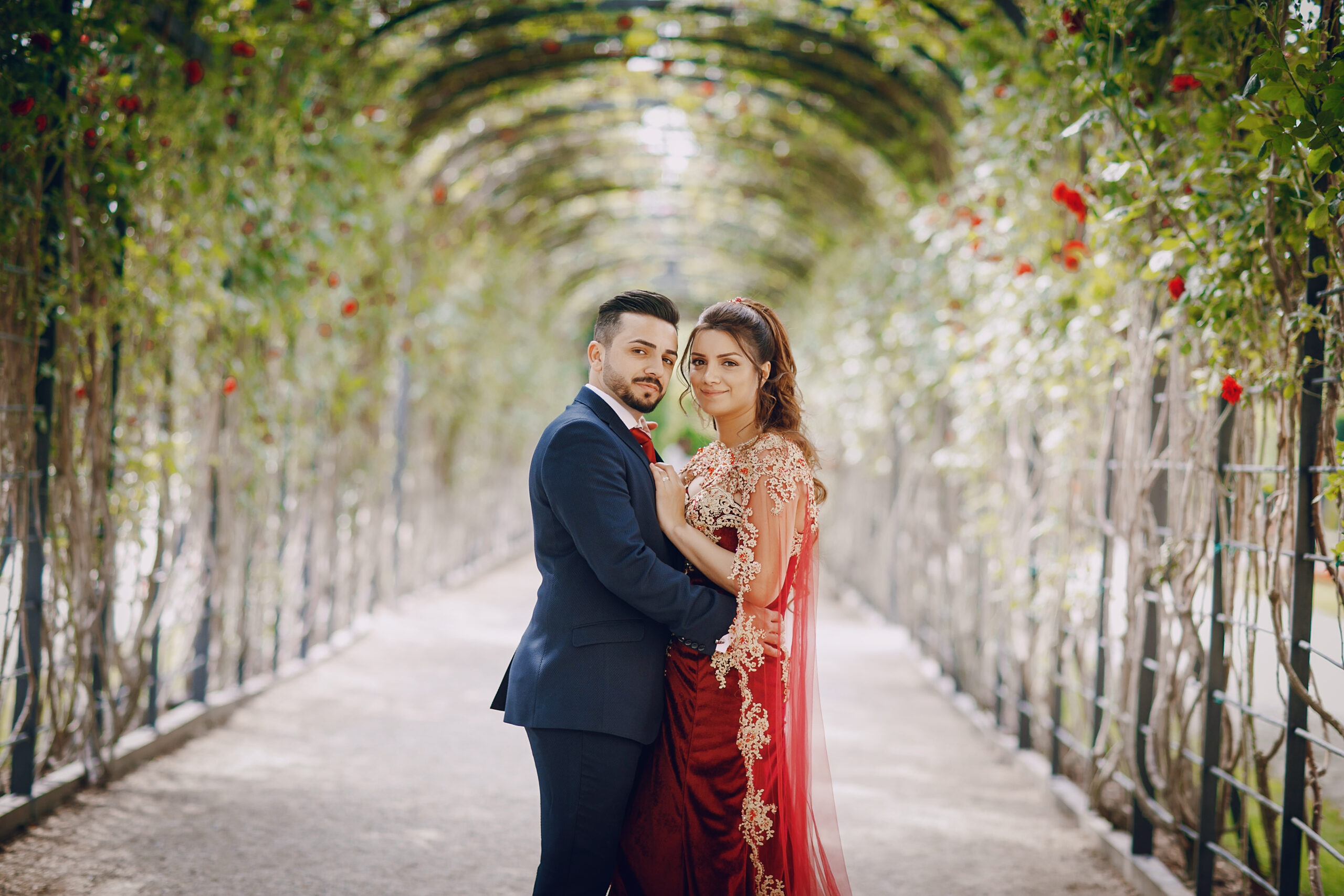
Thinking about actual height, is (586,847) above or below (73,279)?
below

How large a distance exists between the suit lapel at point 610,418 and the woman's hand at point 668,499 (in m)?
0.05

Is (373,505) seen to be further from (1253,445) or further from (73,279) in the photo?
(1253,445)

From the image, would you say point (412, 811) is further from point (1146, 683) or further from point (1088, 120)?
point (1088, 120)

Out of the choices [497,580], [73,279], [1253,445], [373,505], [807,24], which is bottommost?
[497,580]

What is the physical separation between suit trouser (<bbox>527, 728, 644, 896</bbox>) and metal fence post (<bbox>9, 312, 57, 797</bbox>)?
78.9 inches

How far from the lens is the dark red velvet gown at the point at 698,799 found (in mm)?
2133

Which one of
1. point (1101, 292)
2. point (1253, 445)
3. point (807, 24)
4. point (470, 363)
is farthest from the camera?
point (470, 363)

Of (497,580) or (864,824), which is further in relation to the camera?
(497,580)

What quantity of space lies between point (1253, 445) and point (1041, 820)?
1.62 metres

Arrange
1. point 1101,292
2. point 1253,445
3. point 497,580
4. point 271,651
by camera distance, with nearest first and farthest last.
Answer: point 1253,445, point 1101,292, point 271,651, point 497,580

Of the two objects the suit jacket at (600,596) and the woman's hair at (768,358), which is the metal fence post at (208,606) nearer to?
the suit jacket at (600,596)

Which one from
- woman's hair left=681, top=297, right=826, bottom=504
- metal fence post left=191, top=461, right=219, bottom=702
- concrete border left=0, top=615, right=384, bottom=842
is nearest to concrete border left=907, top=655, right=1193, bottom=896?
woman's hair left=681, top=297, right=826, bottom=504

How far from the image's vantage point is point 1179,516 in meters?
3.04

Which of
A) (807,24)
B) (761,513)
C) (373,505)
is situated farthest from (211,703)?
(807,24)
